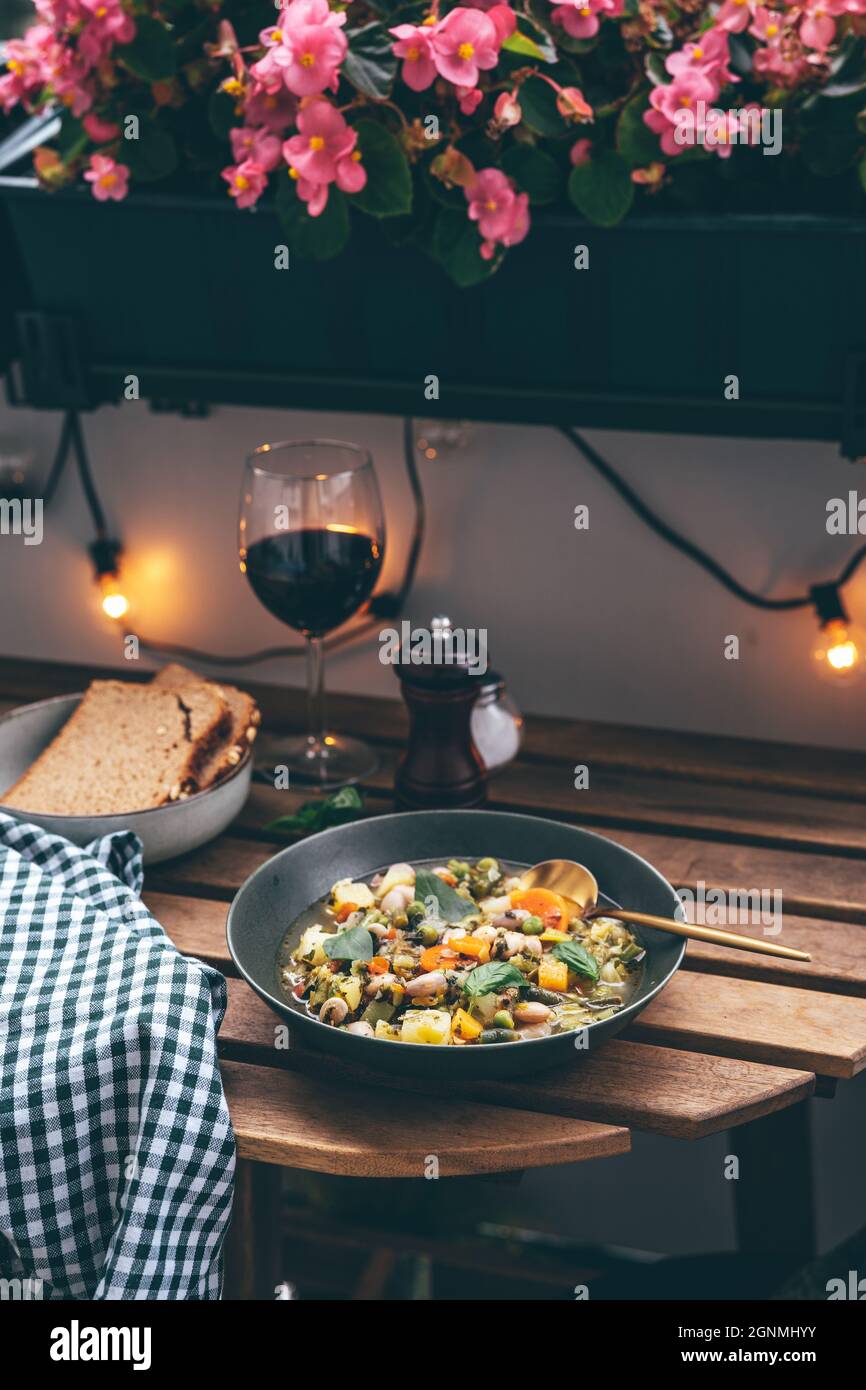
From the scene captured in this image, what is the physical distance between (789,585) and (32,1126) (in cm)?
99

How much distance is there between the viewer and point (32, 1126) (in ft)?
3.39

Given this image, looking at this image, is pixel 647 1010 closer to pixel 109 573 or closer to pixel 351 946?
pixel 351 946

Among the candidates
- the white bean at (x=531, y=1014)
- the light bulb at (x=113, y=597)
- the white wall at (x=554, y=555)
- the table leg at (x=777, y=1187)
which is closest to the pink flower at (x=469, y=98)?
the white wall at (x=554, y=555)

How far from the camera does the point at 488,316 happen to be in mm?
1408

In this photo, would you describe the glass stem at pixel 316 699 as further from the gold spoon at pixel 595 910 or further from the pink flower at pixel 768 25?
the pink flower at pixel 768 25

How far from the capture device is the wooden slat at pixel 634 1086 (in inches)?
40.7

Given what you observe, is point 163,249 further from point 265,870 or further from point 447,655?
point 265,870

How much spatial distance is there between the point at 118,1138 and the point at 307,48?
90 cm

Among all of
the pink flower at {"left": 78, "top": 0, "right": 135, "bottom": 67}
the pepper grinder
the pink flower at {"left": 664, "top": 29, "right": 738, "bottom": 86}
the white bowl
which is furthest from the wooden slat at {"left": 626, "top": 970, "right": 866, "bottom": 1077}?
the pink flower at {"left": 78, "top": 0, "right": 135, "bottom": 67}

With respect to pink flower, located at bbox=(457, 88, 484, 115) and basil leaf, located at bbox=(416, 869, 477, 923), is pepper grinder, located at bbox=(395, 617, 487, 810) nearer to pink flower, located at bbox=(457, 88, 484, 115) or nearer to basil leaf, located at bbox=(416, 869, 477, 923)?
basil leaf, located at bbox=(416, 869, 477, 923)

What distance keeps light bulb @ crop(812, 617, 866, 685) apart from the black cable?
0.15ft

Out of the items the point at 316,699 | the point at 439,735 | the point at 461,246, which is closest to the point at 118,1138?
the point at 439,735

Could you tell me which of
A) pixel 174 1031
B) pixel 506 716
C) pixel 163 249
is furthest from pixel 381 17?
pixel 174 1031

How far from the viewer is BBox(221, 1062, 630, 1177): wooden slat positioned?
997 mm
